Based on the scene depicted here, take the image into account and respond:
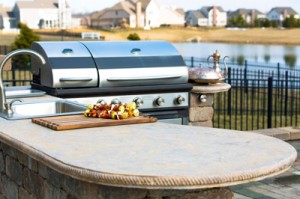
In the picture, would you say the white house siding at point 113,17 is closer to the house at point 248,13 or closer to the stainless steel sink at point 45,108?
the house at point 248,13

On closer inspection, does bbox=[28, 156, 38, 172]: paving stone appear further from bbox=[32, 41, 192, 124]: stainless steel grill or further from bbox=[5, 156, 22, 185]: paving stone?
bbox=[32, 41, 192, 124]: stainless steel grill

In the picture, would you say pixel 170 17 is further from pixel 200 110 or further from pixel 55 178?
pixel 55 178

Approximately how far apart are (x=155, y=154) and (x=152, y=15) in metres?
101

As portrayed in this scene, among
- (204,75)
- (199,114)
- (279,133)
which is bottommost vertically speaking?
(279,133)

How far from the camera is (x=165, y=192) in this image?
304cm

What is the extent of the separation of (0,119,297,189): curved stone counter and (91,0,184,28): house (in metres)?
92.0

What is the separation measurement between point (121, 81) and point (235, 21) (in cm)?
10684

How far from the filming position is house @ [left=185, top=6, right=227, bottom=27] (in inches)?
5098

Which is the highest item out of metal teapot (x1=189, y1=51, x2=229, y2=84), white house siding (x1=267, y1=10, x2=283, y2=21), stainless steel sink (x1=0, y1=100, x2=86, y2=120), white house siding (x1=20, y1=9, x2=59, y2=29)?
white house siding (x1=267, y1=10, x2=283, y2=21)

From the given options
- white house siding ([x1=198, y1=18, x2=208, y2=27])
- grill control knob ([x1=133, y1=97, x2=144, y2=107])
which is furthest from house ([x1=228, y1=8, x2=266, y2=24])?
grill control knob ([x1=133, y1=97, x2=144, y2=107])

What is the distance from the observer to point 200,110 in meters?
7.76

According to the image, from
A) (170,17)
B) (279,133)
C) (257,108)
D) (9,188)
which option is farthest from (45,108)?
(170,17)

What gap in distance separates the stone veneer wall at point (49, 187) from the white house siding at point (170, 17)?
104m

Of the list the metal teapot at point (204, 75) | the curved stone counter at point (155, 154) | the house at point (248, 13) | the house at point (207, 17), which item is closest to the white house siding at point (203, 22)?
the house at point (207, 17)
